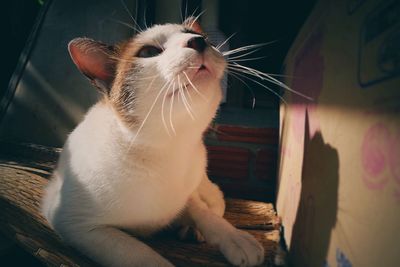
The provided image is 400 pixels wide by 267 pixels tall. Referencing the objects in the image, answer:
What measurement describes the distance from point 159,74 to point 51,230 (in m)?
0.65

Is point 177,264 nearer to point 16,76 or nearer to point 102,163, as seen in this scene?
point 102,163

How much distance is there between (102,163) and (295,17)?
1.04 m

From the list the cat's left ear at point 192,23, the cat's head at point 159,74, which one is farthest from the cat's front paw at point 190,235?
the cat's left ear at point 192,23

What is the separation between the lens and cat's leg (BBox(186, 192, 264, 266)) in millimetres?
777

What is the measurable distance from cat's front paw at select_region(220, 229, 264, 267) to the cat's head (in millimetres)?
372

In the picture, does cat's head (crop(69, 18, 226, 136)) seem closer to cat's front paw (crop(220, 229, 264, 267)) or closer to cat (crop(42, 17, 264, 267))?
cat (crop(42, 17, 264, 267))

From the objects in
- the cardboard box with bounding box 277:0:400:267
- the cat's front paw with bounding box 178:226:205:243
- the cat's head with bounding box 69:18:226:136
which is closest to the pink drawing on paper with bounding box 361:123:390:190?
the cardboard box with bounding box 277:0:400:267

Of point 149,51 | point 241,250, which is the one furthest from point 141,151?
point 241,250

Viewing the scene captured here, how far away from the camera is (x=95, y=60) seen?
85 centimetres

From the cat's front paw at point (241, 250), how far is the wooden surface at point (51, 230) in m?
0.04

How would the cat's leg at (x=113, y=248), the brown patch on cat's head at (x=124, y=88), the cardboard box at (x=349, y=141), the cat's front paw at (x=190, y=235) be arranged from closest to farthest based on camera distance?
the cardboard box at (x=349, y=141), the cat's leg at (x=113, y=248), the brown patch on cat's head at (x=124, y=88), the cat's front paw at (x=190, y=235)

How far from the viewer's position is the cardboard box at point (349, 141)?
406mm

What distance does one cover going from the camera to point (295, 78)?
1.09 metres

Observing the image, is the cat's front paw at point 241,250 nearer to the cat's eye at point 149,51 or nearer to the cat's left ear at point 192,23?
the cat's eye at point 149,51
